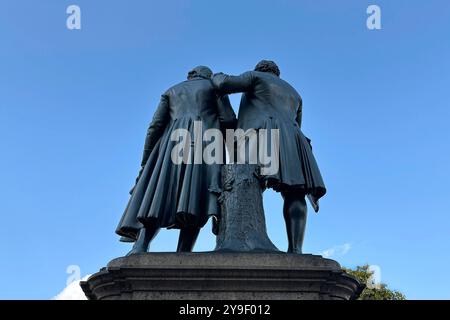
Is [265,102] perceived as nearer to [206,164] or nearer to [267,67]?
[267,67]

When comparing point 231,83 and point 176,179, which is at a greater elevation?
point 231,83

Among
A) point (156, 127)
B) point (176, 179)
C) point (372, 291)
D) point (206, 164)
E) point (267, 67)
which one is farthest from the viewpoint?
point (372, 291)

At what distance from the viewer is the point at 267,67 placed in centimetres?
944

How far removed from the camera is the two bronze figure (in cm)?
805

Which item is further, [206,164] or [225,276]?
[206,164]

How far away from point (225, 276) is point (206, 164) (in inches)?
77.3

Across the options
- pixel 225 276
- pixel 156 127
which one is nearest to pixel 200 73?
pixel 156 127

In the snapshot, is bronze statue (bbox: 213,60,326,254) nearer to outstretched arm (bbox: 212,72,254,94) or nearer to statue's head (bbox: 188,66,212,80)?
outstretched arm (bbox: 212,72,254,94)

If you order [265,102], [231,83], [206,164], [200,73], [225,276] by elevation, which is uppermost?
[200,73]

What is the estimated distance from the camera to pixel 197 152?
27.4 feet

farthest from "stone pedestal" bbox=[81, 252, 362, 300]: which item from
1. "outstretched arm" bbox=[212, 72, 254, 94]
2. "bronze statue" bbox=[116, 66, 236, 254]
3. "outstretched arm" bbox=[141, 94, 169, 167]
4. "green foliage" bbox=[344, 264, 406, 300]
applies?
"green foliage" bbox=[344, 264, 406, 300]

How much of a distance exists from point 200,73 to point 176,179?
6.89 ft

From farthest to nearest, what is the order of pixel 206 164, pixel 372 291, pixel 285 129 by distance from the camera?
pixel 372 291
pixel 285 129
pixel 206 164
